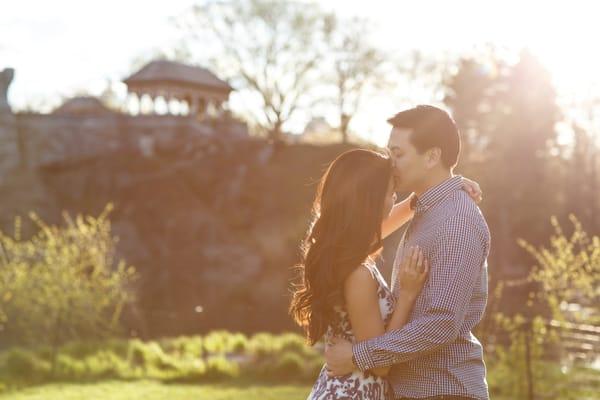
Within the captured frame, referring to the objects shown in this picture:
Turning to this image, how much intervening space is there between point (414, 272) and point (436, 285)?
0.37 ft

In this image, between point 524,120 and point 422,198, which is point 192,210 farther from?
point 422,198

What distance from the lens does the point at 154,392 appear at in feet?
36.6

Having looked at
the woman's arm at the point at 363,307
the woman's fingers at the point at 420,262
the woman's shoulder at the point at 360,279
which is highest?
the woman's fingers at the point at 420,262

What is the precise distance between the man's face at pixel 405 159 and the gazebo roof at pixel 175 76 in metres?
38.9

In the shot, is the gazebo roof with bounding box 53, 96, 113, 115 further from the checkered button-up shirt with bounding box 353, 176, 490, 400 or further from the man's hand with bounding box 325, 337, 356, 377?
the checkered button-up shirt with bounding box 353, 176, 490, 400

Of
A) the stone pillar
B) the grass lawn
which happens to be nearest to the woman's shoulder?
the grass lawn

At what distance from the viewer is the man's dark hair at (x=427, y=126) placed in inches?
131

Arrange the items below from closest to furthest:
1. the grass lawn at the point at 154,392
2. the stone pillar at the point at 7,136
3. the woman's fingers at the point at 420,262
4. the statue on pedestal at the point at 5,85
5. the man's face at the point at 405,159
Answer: the woman's fingers at the point at 420,262 → the man's face at the point at 405,159 → the grass lawn at the point at 154,392 → the statue on pedestal at the point at 5,85 → the stone pillar at the point at 7,136

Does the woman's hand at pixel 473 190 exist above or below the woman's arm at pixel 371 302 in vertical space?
above

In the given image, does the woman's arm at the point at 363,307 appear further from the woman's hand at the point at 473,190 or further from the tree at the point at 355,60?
the tree at the point at 355,60

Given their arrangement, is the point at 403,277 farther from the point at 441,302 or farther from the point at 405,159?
the point at 405,159

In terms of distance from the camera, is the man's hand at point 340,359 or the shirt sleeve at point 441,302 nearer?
the shirt sleeve at point 441,302

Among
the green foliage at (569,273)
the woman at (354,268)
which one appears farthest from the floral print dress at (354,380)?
the green foliage at (569,273)

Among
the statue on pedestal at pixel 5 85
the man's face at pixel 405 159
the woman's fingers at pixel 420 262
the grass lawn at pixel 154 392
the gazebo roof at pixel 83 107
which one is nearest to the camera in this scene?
the woman's fingers at pixel 420 262
